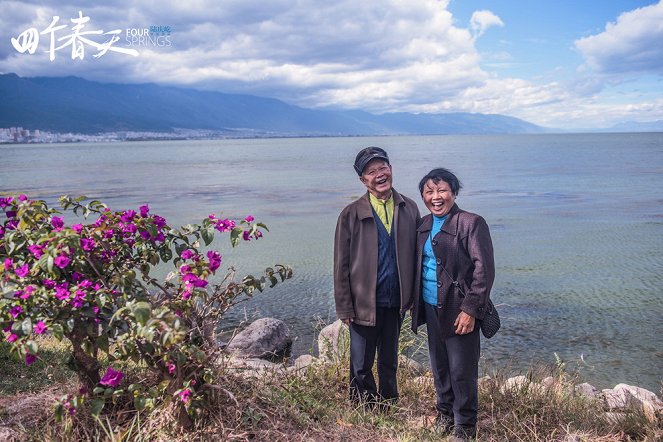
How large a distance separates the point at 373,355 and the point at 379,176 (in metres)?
1.48

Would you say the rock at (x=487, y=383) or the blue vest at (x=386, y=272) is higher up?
the blue vest at (x=386, y=272)

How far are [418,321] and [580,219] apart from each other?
1813cm

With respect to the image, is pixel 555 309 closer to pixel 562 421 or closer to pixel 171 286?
pixel 562 421

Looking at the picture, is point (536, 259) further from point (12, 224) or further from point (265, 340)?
point (12, 224)

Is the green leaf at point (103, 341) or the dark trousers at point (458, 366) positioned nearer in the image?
the green leaf at point (103, 341)

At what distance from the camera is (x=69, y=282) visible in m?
3.44

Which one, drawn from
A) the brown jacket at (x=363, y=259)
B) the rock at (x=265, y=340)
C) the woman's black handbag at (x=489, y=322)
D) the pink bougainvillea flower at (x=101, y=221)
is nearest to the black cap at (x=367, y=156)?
the brown jacket at (x=363, y=259)

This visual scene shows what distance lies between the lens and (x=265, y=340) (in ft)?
25.9

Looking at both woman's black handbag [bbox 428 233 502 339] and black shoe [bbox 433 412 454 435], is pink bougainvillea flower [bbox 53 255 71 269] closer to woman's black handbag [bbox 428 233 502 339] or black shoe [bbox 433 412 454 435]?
woman's black handbag [bbox 428 233 502 339]

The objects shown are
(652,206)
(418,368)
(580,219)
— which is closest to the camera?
(418,368)

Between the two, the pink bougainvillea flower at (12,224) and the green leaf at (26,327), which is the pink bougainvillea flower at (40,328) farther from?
the pink bougainvillea flower at (12,224)

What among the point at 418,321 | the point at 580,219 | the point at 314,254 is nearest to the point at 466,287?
the point at 418,321

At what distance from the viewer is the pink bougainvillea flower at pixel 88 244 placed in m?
3.37

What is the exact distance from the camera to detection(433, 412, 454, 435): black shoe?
4.16 m
